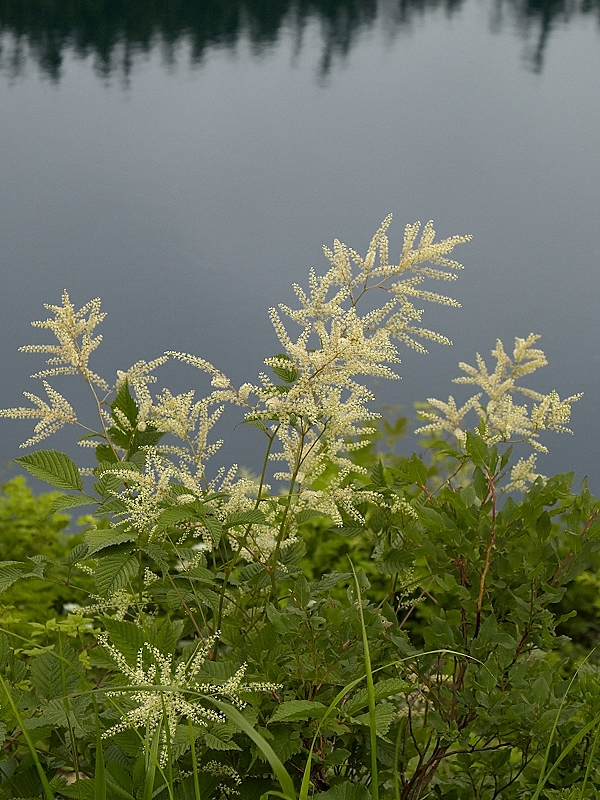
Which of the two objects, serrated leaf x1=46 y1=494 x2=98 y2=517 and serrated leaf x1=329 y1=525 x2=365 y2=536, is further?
serrated leaf x1=329 y1=525 x2=365 y2=536

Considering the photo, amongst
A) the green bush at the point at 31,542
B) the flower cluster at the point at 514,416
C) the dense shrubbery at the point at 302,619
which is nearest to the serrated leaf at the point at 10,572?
the dense shrubbery at the point at 302,619

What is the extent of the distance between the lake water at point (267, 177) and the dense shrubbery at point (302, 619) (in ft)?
11.1

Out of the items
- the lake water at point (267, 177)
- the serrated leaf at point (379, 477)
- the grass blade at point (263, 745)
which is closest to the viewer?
the grass blade at point (263, 745)

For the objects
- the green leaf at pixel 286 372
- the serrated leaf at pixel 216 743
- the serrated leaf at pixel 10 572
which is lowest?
the serrated leaf at pixel 216 743

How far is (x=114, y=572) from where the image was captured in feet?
3.39

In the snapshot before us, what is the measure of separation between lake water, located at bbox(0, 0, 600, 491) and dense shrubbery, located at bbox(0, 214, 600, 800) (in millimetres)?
3383

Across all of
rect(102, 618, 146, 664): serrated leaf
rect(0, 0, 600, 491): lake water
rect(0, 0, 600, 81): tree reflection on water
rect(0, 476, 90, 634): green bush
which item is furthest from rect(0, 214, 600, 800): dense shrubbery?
rect(0, 0, 600, 81): tree reflection on water

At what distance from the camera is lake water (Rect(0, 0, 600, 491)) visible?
17.7 ft

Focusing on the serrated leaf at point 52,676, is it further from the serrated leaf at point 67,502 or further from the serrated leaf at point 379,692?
the serrated leaf at point 379,692

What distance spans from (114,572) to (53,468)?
19 cm

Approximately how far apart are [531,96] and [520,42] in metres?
2.86

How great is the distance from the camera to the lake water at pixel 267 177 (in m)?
5.39

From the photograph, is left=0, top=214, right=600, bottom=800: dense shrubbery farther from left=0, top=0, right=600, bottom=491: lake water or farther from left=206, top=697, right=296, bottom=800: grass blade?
left=0, top=0, right=600, bottom=491: lake water

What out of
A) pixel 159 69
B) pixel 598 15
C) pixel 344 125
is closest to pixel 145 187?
pixel 344 125
